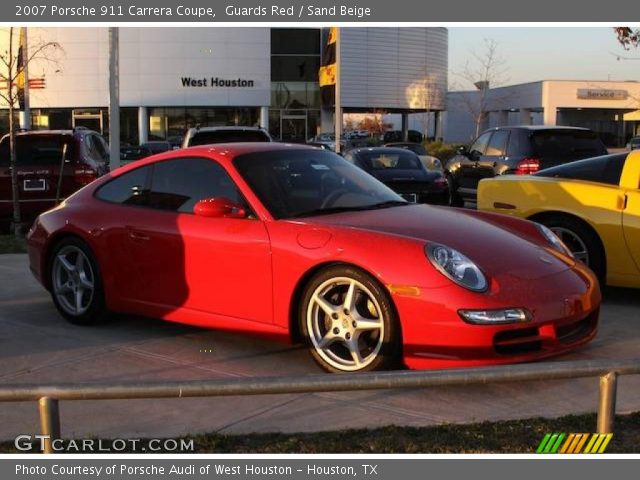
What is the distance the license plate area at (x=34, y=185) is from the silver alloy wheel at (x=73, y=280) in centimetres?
599

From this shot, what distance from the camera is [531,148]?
12938 millimetres

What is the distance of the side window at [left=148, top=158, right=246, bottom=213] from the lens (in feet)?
18.2

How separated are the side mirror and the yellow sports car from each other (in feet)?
10.7

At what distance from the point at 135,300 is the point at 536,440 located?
3250 millimetres

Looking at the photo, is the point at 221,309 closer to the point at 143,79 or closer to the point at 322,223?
the point at 322,223

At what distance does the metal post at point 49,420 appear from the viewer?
314 centimetres

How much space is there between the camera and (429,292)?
14.6 feet

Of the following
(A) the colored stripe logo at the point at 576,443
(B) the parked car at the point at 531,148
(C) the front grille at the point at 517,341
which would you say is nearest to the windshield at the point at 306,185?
Answer: (C) the front grille at the point at 517,341

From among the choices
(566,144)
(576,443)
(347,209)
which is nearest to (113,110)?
(566,144)

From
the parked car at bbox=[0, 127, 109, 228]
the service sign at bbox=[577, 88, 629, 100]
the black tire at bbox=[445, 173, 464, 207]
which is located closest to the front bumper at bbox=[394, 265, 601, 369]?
the parked car at bbox=[0, 127, 109, 228]

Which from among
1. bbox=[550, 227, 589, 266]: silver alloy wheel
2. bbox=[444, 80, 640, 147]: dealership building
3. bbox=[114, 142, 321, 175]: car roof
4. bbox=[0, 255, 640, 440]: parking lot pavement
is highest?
bbox=[444, 80, 640, 147]: dealership building

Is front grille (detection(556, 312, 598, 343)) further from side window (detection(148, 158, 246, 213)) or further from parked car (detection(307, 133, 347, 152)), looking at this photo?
parked car (detection(307, 133, 347, 152))

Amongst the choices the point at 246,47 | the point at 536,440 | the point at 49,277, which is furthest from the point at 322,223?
the point at 246,47

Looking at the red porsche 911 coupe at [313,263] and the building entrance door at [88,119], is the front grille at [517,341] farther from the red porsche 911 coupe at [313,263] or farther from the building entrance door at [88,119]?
the building entrance door at [88,119]
